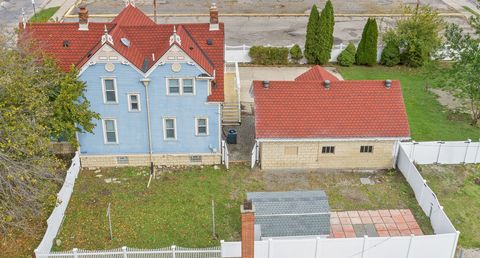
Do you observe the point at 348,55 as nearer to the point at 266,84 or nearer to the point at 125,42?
the point at 266,84

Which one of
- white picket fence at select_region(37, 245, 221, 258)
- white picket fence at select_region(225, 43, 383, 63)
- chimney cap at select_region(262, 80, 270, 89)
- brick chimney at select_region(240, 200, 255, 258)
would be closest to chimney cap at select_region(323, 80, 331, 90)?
chimney cap at select_region(262, 80, 270, 89)

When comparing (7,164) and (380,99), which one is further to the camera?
(380,99)

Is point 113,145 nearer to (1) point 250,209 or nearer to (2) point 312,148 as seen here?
(2) point 312,148

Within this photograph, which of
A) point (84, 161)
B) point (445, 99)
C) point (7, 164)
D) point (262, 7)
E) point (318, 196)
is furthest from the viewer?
point (262, 7)

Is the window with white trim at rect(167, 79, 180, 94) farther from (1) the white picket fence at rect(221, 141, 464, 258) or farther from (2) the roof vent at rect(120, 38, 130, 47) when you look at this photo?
(1) the white picket fence at rect(221, 141, 464, 258)

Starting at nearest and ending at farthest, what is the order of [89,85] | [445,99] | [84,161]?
[89,85]
[84,161]
[445,99]

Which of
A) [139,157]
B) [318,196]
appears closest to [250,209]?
[318,196]

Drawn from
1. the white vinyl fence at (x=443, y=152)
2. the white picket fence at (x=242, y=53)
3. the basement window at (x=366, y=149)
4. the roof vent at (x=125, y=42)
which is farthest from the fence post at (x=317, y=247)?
the white picket fence at (x=242, y=53)
